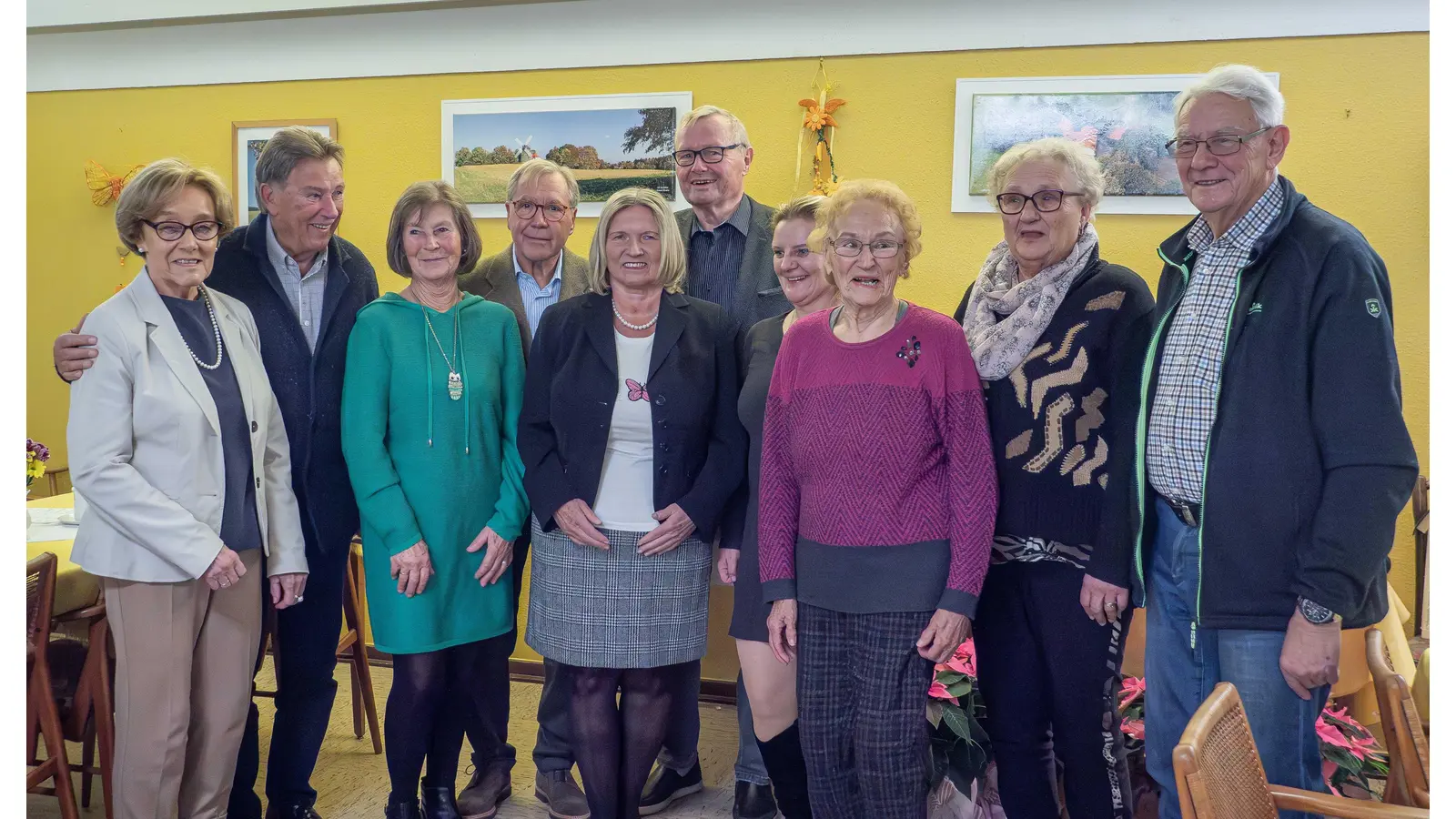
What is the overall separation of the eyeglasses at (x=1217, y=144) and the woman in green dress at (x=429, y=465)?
1.73m

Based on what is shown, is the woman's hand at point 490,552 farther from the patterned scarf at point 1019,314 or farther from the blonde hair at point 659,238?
the patterned scarf at point 1019,314

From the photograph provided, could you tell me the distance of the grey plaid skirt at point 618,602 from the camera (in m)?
2.55

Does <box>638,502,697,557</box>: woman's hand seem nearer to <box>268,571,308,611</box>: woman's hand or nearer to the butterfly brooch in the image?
the butterfly brooch

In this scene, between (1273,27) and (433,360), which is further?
(1273,27)

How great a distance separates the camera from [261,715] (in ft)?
12.8

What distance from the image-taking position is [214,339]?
8.13 feet

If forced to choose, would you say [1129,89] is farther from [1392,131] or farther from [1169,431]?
[1169,431]

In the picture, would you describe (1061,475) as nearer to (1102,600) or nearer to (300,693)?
(1102,600)

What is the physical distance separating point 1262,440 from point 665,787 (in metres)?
2.08

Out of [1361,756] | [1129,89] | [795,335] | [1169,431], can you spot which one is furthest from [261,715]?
[1129,89]

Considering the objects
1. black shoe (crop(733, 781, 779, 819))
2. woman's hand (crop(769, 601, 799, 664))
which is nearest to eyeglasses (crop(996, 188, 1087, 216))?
woman's hand (crop(769, 601, 799, 664))

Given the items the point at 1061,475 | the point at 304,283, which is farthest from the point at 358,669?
the point at 1061,475

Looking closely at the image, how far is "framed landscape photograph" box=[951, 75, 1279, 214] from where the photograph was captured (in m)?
3.61
